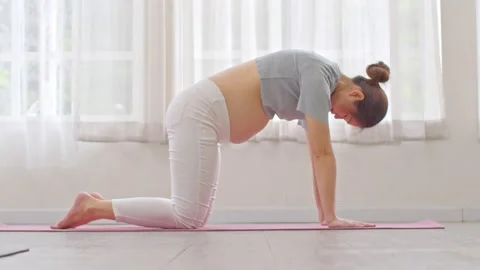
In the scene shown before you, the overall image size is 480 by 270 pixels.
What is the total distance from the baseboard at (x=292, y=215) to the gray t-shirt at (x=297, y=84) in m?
1.00

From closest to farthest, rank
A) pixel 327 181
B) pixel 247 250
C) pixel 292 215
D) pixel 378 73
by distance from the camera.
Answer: pixel 247 250 → pixel 327 181 → pixel 378 73 → pixel 292 215

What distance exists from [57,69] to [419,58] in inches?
67.4

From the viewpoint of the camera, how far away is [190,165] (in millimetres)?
2395

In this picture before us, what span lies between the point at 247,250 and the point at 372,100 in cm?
99

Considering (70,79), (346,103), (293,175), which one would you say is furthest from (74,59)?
(346,103)

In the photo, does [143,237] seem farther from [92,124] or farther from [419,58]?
[419,58]

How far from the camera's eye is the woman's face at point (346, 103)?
7.90 feet

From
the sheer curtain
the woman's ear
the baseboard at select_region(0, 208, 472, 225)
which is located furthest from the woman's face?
the sheer curtain

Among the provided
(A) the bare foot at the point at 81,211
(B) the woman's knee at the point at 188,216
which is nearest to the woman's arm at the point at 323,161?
(B) the woman's knee at the point at 188,216

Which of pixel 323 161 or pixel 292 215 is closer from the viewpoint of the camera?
pixel 323 161

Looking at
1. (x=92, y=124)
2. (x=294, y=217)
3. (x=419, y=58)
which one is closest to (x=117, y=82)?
(x=92, y=124)

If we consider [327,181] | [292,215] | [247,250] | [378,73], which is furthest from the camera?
[292,215]

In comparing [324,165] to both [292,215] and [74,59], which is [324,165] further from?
[74,59]

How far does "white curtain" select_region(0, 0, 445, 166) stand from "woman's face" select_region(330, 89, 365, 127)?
91cm
